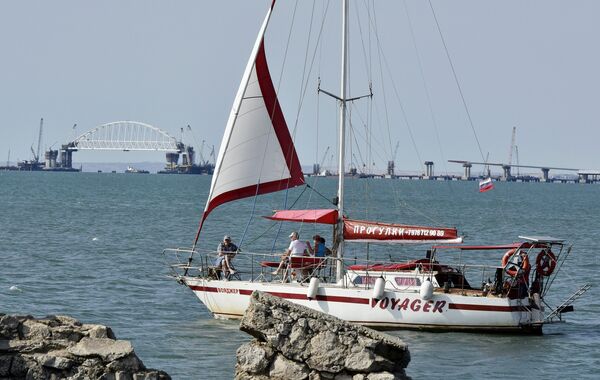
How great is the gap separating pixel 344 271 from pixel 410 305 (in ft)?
7.01

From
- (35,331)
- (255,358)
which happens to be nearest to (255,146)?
(255,358)

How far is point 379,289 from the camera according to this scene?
28.5 meters

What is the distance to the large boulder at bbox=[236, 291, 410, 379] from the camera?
50.3 feet

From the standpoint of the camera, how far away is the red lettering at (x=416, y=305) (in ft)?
94.2

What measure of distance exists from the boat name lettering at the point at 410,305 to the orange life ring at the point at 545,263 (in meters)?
2.64

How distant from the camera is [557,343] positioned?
92.7ft

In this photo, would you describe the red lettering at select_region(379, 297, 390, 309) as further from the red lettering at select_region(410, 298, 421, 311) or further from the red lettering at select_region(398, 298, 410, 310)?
the red lettering at select_region(410, 298, 421, 311)

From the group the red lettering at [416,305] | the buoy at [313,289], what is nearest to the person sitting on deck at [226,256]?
the buoy at [313,289]

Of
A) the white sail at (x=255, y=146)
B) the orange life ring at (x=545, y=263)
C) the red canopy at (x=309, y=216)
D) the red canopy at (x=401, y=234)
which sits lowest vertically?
the orange life ring at (x=545, y=263)

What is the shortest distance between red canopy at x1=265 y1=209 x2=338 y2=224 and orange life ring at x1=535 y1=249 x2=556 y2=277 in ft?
16.2

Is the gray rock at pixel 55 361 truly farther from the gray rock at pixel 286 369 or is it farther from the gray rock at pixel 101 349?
the gray rock at pixel 286 369

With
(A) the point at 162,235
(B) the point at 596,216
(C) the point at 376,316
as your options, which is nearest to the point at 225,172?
(C) the point at 376,316

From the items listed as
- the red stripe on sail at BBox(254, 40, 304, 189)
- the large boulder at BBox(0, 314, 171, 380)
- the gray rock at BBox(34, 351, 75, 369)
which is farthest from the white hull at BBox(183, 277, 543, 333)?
the gray rock at BBox(34, 351, 75, 369)

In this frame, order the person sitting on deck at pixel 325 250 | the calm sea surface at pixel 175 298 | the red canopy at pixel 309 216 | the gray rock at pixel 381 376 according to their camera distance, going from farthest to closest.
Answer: the person sitting on deck at pixel 325 250 → the red canopy at pixel 309 216 → the calm sea surface at pixel 175 298 → the gray rock at pixel 381 376
